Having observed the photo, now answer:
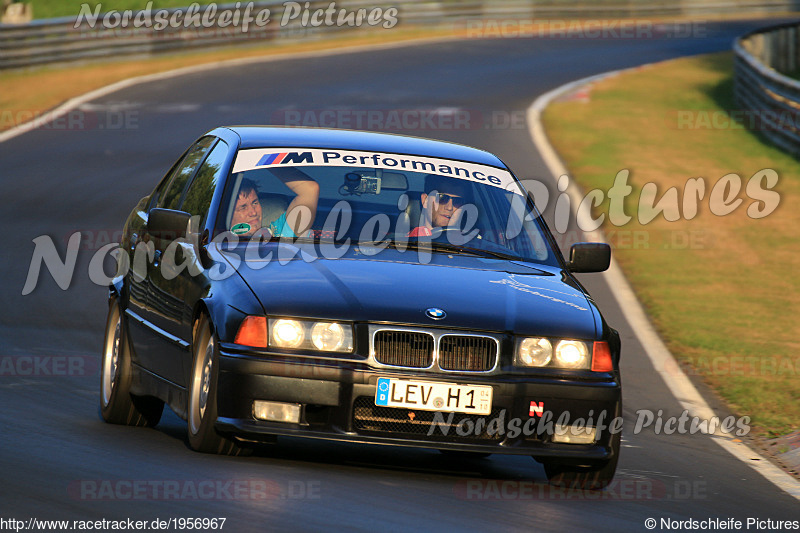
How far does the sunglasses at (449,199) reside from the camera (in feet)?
25.6

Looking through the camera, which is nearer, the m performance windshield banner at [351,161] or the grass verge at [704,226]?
the m performance windshield banner at [351,161]

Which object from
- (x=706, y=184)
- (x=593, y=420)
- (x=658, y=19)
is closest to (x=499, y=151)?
(x=706, y=184)

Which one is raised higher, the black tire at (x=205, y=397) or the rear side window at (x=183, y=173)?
the rear side window at (x=183, y=173)

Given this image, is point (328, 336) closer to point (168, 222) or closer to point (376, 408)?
point (376, 408)

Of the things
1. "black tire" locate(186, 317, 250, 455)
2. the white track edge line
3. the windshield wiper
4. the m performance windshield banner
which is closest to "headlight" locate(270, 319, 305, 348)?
"black tire" locate(186, 317, 250, 455)

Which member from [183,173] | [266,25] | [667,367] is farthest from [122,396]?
[266,25]

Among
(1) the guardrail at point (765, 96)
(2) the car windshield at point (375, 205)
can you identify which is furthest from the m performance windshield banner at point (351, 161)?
(1) the guardrail at point (765, 96)

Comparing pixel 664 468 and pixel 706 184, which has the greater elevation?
pixel 664 468

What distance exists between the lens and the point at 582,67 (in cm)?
3291

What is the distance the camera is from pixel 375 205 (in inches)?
300

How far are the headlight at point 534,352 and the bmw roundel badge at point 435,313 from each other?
369 mm

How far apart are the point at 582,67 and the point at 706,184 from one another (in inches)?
491

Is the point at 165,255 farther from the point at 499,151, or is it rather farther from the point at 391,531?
the point at 499,151

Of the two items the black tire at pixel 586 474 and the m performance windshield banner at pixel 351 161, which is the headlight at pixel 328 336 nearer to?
the black tire at pixel 586 474
